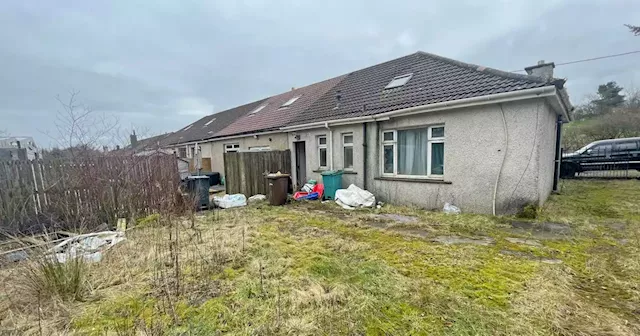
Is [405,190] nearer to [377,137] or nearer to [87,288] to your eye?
[377,137]

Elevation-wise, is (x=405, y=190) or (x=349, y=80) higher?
(x=349, y=80)

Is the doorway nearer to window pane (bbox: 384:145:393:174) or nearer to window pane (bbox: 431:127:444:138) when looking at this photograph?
window pane (bbox: 384:145:393:174)

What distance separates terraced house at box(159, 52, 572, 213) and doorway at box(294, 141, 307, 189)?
0.16ft

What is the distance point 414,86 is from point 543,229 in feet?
17.9

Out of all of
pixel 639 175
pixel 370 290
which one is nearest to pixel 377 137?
pixel 370 290

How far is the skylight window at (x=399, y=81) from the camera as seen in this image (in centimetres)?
923

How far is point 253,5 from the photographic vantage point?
35.3ft

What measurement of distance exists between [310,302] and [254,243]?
7.81 ft

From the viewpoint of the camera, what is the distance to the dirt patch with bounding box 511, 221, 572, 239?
15.7 feet

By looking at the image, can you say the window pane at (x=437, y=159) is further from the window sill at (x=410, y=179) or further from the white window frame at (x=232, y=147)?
the white window frame at (x=232, y=147)

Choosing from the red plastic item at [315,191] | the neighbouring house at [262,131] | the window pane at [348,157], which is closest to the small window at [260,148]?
the neighbouring house at [262,131]

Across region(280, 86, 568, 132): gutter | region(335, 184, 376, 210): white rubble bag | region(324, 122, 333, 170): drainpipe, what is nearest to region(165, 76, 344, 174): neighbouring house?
region(324, 122, 333, 170): drainpipe

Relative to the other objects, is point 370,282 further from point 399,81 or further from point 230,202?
point 399,81

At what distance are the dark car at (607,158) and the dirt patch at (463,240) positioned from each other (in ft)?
43.9
